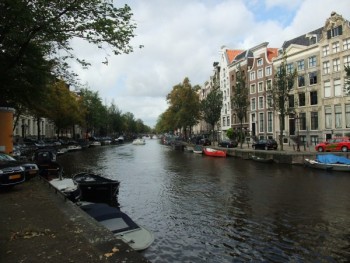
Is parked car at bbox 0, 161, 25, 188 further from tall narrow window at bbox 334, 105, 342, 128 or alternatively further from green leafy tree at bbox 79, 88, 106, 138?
green leafy tree at bbox 79, 88, 106, 138

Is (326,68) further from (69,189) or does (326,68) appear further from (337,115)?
(69,189)

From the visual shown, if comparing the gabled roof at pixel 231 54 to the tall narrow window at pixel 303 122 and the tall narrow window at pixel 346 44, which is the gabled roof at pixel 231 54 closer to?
the tall narrow window at pixel 303 122

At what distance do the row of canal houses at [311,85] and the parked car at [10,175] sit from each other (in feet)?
120

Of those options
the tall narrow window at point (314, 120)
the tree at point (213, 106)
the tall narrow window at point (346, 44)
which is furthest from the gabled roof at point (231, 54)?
the tall narrow window at point (346, 44)

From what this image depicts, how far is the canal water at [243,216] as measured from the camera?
34.8 feet

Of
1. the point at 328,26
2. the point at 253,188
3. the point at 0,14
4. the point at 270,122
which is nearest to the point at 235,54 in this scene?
the point at 270,122

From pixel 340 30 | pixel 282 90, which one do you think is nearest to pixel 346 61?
pixel 340 30

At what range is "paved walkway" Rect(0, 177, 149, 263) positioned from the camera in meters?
6.66

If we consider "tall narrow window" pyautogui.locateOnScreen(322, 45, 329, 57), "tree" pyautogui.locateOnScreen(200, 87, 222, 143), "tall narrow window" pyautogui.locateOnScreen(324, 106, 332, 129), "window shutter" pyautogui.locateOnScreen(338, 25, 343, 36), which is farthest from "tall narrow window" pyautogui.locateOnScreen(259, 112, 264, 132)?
"window shutter" pyautogui.locateOnScreen(338, 25, 343, 36)

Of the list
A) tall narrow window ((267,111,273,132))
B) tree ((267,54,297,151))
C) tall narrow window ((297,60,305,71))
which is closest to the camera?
tree ((267,54,297,151))

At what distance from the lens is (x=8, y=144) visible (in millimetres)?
27312

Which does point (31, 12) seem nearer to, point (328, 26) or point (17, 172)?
point (17, 172)

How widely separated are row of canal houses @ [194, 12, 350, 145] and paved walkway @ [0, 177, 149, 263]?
3749cm

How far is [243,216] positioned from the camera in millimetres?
15039
